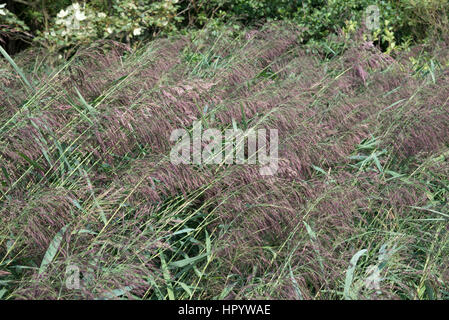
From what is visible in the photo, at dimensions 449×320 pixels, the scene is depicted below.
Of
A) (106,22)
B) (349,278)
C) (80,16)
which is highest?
(80,16)

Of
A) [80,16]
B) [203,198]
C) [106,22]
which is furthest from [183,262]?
[106,22]

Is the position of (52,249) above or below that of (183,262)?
above

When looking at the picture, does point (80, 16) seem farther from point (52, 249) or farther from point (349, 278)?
point (349, 278)

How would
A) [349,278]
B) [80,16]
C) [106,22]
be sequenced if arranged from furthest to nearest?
1. [106,22]
2. [80,16]
3. [349,278]

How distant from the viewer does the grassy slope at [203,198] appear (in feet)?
7.19

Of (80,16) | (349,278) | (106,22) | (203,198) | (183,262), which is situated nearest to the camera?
(349,278)

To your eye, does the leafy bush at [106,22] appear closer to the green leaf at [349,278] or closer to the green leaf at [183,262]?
the green leaf at [183,262]

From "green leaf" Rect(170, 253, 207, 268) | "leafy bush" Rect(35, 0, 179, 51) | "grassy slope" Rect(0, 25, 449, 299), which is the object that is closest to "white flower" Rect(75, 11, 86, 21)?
"leafy bush" Rect(35, 0, 179, 51)

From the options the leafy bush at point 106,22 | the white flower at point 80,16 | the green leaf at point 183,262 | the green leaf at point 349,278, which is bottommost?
the green leaf at point 349,278

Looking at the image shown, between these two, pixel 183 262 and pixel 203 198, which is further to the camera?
pixel 203 198

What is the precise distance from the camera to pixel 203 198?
272 centimetres

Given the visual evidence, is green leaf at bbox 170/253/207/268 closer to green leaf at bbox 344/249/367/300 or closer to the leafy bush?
green leaf at bbox 344/249/367/300

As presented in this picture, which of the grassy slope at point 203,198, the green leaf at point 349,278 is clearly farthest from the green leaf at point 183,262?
the green leaf at point 349,278

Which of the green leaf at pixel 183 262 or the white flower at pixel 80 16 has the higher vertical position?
the white flower at pixel 80 16
